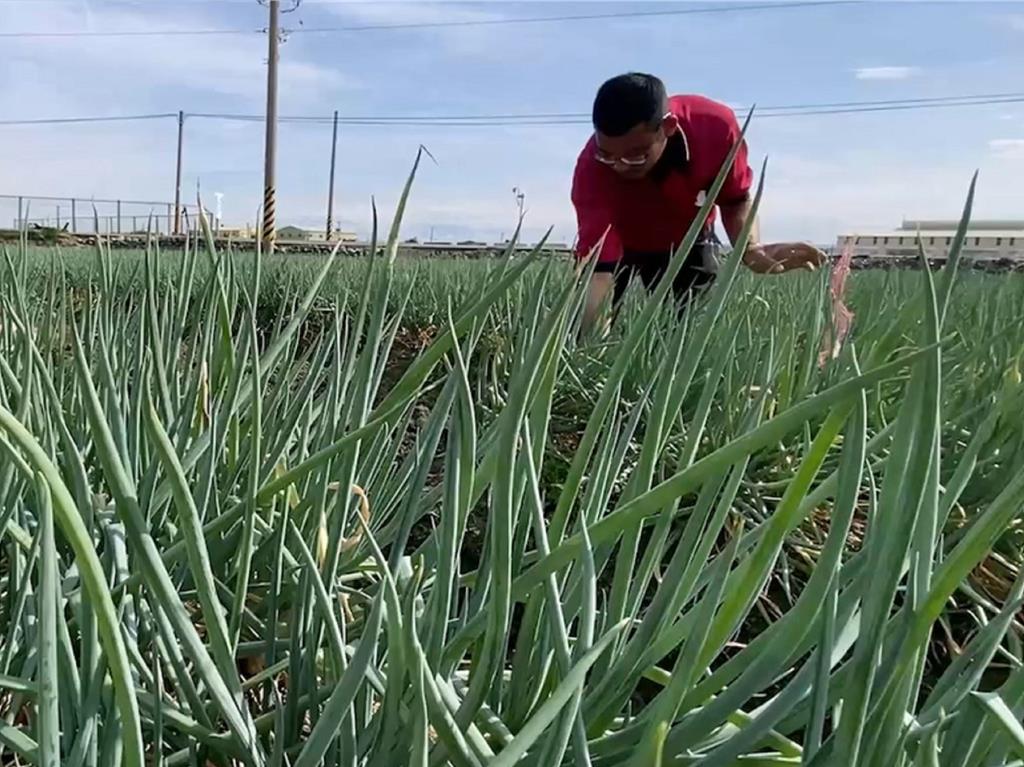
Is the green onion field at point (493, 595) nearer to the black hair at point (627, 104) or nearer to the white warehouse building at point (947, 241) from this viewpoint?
the black hair at point (627, 104)

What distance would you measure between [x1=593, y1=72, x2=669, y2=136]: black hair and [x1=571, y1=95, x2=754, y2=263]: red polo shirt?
0.58 ft

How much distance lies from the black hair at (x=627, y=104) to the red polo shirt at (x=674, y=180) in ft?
0.58

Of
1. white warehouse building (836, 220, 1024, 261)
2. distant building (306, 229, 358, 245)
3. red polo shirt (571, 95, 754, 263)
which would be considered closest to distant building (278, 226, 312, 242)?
distant building (306, 229, 358, 245)

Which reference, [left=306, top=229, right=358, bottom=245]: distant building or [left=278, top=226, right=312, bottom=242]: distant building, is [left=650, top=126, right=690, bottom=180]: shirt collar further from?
[left=278, top=226, right=312, bottom=242]: distant building

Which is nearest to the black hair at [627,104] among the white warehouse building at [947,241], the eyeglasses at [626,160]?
the eyeglasses at [626,160]

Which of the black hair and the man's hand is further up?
the black hair

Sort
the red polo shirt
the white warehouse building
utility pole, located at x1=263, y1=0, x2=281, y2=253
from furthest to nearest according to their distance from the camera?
utility pole, located at x1=263, y1=0, x2=281, y2=253, the white warehouse building, the red polo shirt

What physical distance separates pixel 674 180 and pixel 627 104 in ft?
1.02

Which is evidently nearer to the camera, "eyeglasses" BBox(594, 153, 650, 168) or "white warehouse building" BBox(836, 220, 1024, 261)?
"eyeglasses" BBox(594, 153, 650, 168)

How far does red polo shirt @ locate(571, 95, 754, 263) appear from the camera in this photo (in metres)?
1.82

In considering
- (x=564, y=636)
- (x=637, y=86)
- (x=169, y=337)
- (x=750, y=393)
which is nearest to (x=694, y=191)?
(x=637, y=86)

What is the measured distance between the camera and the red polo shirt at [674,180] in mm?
1815

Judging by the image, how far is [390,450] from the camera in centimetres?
57

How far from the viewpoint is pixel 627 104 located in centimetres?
158
